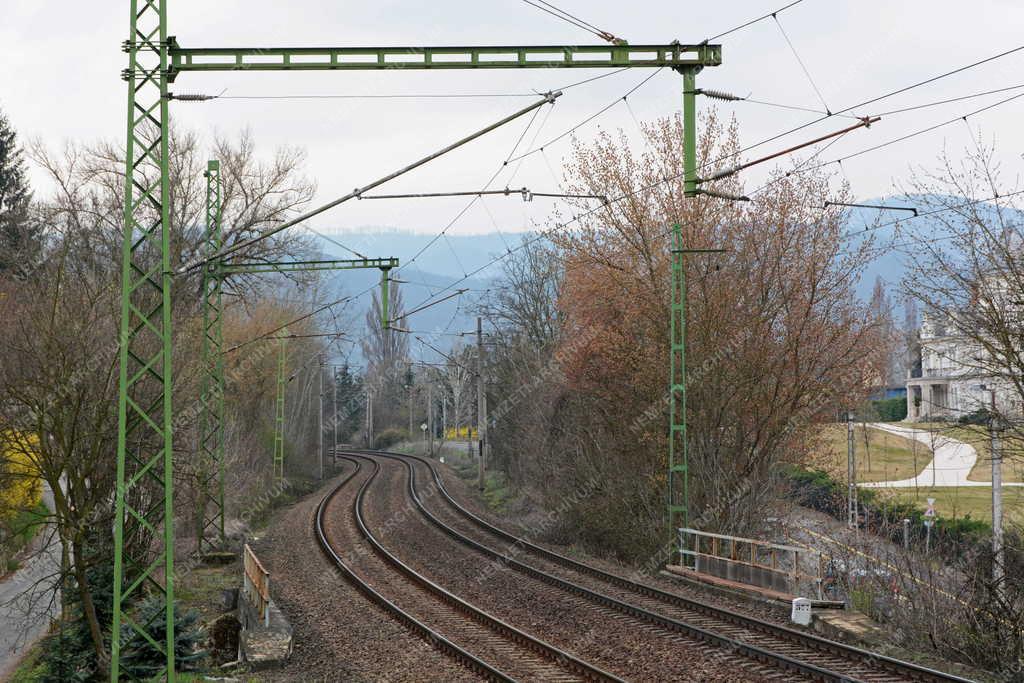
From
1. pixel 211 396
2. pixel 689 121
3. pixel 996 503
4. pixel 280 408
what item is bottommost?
pixel 996 503

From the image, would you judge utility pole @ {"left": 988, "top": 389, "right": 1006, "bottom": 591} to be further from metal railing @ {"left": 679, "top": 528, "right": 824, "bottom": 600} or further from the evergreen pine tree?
the evergreen pine tree

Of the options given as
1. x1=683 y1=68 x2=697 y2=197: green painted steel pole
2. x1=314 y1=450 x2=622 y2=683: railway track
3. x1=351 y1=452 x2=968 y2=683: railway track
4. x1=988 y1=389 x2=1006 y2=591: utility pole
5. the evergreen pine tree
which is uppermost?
the evergreen pine tree

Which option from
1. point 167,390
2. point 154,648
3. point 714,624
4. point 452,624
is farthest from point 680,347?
point 167,390

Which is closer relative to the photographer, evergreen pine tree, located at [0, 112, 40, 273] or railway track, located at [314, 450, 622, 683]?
railway track, located at [314, 450, 622, 683]

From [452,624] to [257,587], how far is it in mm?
3911

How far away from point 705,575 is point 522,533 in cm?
1247

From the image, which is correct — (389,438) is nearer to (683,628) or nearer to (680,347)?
(680,347)

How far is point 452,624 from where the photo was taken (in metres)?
17.6

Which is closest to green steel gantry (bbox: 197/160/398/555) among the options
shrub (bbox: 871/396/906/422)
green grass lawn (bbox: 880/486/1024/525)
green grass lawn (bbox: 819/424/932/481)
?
green grass lawn (bbox: 880/486/1024/525)

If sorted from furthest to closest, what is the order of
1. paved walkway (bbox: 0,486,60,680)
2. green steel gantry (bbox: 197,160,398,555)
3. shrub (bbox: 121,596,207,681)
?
1. green steel gantry (bbox: 197,160,398,555)
2. paved walkway (bbox: 0,486,60,680)
3. shrub (bbox: 121,596,207,681)

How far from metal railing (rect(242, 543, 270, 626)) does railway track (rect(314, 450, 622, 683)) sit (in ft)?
7.98

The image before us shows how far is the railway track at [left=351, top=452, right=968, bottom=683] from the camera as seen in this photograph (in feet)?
42.4

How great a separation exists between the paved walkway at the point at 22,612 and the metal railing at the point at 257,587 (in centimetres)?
341

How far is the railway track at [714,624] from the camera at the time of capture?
42.4 ft
